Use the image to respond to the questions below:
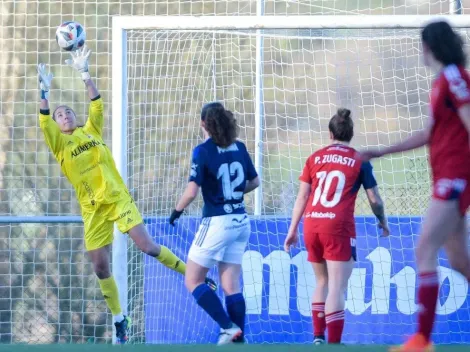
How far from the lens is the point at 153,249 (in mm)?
8867

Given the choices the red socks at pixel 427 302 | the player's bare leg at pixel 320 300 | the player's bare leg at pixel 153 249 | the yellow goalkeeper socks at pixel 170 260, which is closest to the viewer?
the red socks at pixel 427 302

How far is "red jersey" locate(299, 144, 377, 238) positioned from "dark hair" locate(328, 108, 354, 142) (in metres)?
0.08

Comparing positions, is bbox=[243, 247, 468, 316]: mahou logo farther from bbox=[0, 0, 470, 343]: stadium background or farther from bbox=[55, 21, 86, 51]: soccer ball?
bbox=[55, 21, 86, 51]: soccer ball

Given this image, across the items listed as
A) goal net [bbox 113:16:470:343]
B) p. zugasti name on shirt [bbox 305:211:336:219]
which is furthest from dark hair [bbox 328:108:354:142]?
goal net [bbox 113:16:470:343]

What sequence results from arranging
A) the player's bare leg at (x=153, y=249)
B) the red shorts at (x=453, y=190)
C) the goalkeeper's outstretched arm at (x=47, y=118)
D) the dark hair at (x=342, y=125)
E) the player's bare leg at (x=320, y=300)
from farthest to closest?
the player's bare leg at (x=153, y=249), the goalkeeper's outstretched arm at (x=47, y=118), the player's bare leg at (x=320, y=300), the dark hair at (x=342, y=125), the red shorts at (x=453, y=190)

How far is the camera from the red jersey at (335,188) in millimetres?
7461

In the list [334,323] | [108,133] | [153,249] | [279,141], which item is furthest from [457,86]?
[108,133]

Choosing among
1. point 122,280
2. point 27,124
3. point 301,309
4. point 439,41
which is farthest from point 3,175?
point 439,41

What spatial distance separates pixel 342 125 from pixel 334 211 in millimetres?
667

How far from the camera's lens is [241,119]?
10.5 m

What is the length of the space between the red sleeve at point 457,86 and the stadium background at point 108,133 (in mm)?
4614

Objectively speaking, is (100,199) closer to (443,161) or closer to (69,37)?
(69,37)

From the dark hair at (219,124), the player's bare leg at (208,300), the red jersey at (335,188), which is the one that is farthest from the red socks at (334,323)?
the dark hair at (219,124)

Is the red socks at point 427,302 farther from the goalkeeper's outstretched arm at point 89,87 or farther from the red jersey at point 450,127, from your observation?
the goalkeeper's outstretched arm at point 89,87
